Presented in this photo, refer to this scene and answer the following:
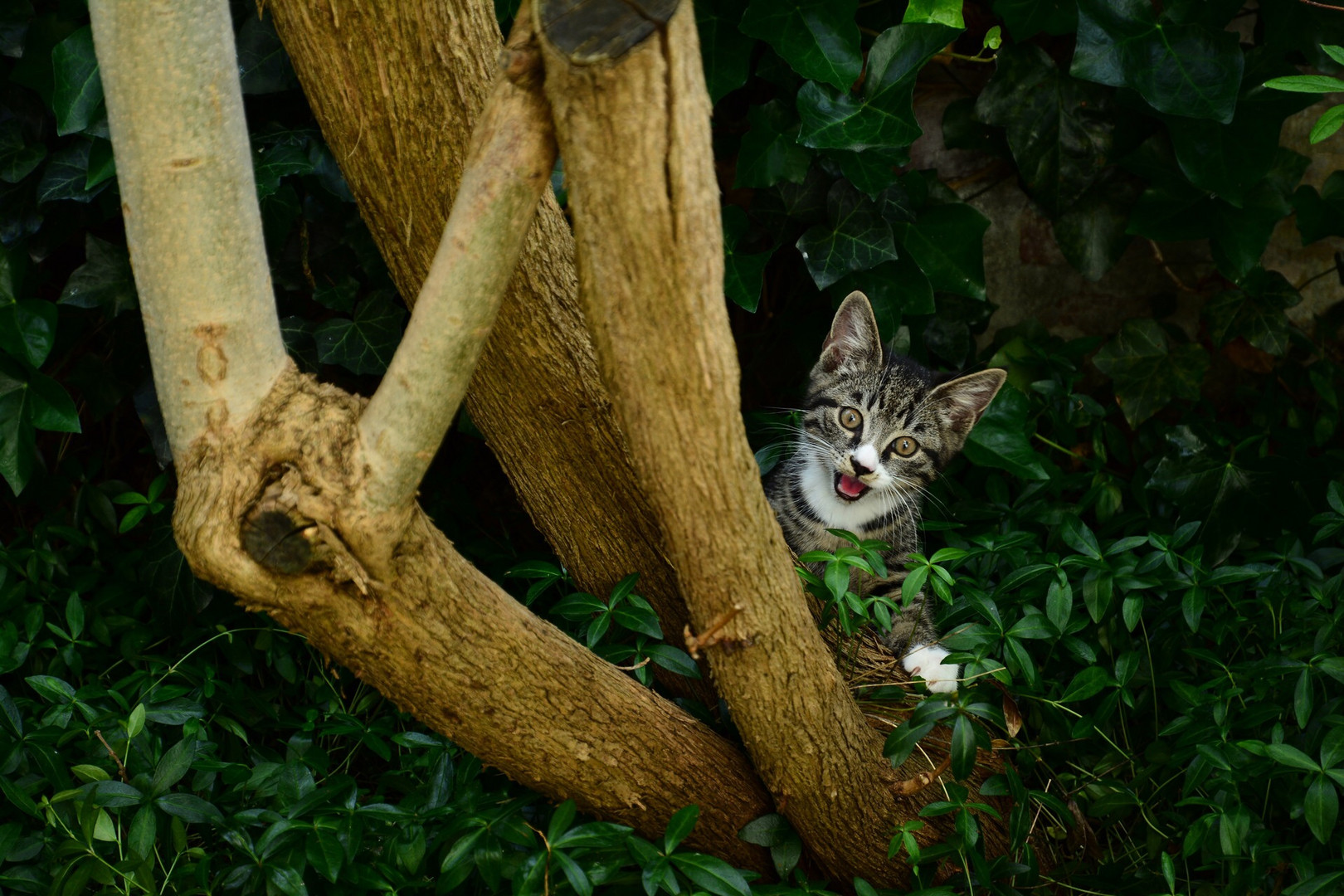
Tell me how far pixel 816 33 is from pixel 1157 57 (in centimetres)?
93

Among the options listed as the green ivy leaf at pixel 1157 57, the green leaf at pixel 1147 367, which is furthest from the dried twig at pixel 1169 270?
the green ivy leaf at pixel 1157 57

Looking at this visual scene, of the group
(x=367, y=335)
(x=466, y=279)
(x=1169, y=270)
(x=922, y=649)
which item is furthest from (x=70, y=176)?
(x=1169, y=270)

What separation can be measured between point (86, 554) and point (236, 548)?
1817 millimetres

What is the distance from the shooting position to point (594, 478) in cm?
208

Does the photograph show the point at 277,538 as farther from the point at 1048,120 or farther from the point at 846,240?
the point at 1048,120

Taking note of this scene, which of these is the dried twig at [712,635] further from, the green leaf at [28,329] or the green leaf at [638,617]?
the green leaf at [28,329]

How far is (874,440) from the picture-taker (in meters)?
2.61

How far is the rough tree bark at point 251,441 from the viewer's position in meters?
1.35

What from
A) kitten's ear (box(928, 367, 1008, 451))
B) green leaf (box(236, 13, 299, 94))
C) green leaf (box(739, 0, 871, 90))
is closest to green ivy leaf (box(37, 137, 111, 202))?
green leaf (box(236, 13, 299, 94))

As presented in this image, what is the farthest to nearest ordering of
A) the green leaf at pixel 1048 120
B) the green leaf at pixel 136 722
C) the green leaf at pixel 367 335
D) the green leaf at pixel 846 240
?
the green leaf at pixel 1048 120 → the green leaf at pixel 846 240 → the green leaf at pixel 367 335 → the green leaf at pixel 136 722

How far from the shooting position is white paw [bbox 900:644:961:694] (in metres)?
2.25

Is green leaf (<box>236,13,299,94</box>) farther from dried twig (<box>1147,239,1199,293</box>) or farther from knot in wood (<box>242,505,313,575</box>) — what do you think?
dried twig (<box>1147,239,1199,293</box>)

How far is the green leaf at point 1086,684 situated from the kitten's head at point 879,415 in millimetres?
678

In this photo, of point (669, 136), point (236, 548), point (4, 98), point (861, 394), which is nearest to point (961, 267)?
point (861, 394)
